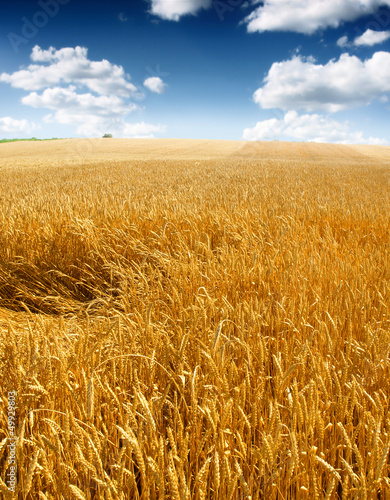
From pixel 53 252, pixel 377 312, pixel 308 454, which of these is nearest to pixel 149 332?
pixel 308 454

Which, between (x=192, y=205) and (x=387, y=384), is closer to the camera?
(x=387, y=384)

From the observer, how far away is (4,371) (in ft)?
4.32

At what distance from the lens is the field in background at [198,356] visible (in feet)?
2.87

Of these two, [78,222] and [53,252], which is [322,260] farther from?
[53,252]

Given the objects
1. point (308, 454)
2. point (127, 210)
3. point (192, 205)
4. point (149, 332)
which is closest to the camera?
point (308, 454)

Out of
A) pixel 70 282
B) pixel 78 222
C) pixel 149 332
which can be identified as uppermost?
pixel 78 222

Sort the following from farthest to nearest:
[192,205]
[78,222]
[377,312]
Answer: [192,205]
[78,222]
[377,312]

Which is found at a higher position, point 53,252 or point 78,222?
point 78,222

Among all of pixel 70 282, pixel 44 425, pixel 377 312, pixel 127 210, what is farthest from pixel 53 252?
pixel 377 312

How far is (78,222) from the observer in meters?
3.19

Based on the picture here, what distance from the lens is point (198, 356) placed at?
1412 mm

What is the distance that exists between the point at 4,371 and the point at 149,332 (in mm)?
539

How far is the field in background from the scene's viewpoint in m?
0.88

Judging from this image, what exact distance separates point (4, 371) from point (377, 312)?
1.63m
